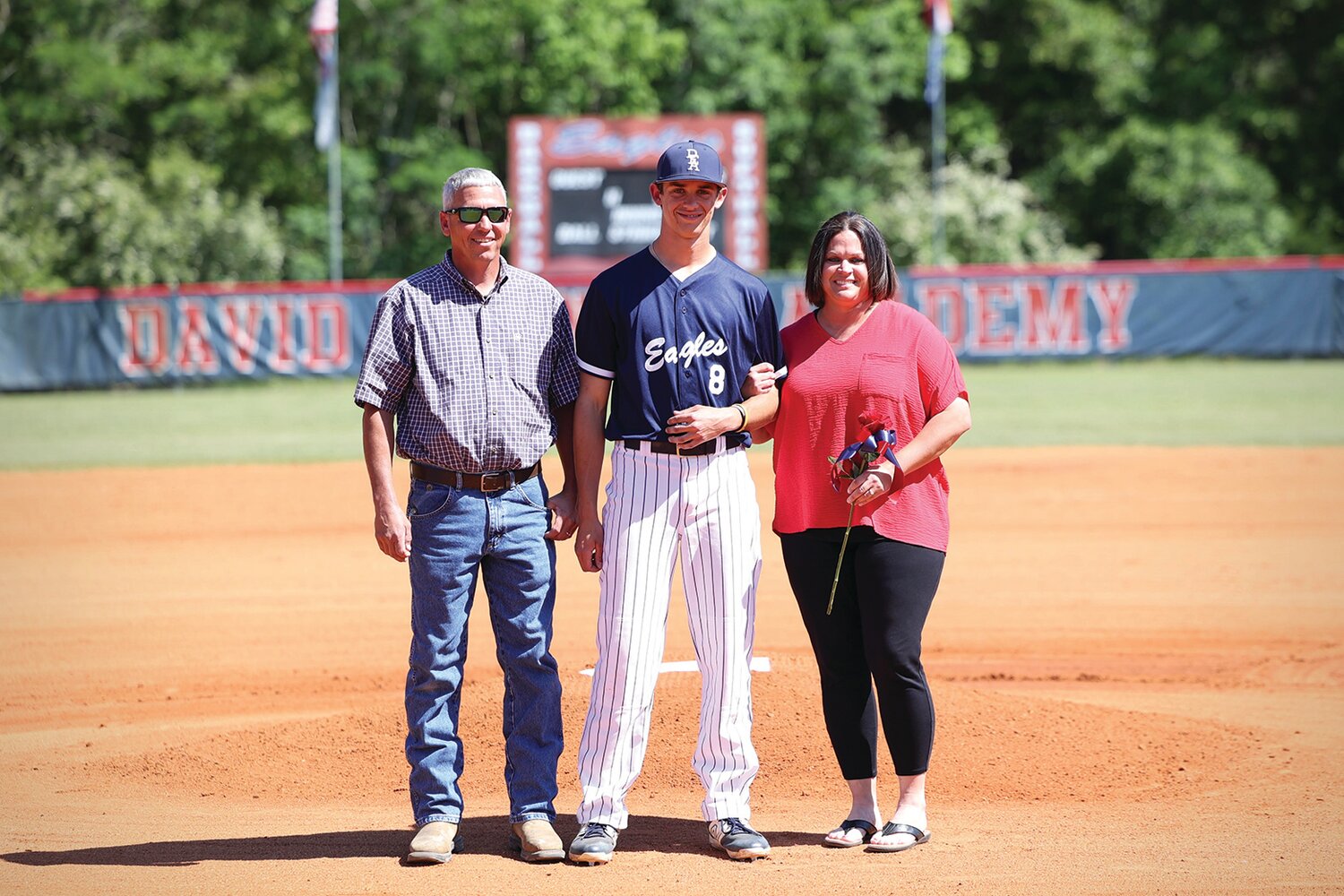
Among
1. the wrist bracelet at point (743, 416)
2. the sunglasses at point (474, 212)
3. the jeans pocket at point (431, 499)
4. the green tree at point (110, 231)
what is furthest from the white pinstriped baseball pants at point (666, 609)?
the green tree at point (110, 231)

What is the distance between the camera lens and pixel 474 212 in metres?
4.59

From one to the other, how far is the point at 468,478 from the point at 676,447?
0.64 m

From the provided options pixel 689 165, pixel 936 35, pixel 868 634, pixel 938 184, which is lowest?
pixel 868 634

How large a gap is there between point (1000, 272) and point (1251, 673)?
20.6 m

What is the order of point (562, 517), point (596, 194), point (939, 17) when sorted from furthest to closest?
point (939, 17) < point (596, 194) < point (562, 517)

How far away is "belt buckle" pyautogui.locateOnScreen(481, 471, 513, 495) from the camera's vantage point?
4613mm

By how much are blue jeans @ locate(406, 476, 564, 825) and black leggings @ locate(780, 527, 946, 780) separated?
801 mm

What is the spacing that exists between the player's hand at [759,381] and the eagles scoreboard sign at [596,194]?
68.6 feet

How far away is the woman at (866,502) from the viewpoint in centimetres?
461

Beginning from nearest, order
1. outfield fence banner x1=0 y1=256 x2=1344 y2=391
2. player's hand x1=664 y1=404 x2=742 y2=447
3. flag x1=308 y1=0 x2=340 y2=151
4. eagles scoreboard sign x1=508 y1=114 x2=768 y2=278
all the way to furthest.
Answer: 1. player's hand x1=664 y1=404 x2=742 y2=447
2. eagles scoreboard sign x1=508 y1=114 x2=768 y2=278
3. outfield fence banner x1=0 y1=256 x2=1344 y2=391
4. flag x1=308 y1=0 x2=340 y2=151

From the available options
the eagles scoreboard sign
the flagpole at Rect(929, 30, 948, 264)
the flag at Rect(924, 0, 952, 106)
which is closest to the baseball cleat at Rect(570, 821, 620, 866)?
the eagles scoreboard sign

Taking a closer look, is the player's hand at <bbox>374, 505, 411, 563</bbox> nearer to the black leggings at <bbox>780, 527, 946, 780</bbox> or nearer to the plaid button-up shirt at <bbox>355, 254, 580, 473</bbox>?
the plaid button-up shirt at <bbox>355, 254, 580, 473</bbox>

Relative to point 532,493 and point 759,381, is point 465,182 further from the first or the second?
point 759,381

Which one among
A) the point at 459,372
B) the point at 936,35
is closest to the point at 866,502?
the point at 459,372
